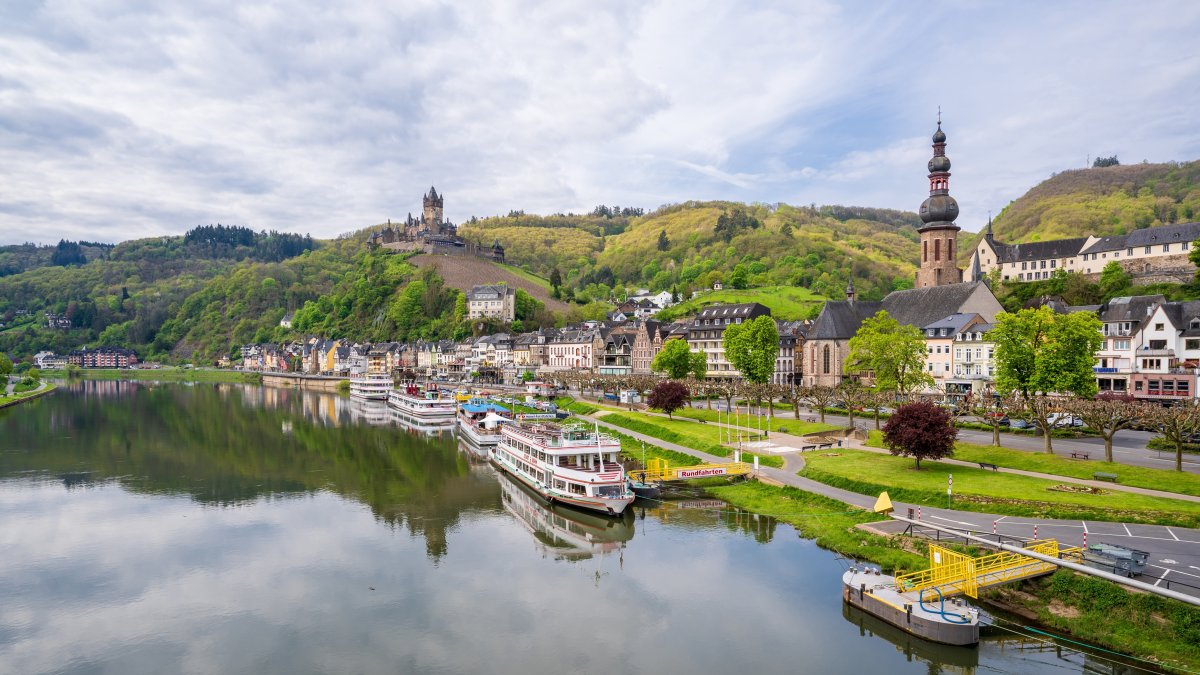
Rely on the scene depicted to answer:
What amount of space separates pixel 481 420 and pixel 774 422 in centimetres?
3022

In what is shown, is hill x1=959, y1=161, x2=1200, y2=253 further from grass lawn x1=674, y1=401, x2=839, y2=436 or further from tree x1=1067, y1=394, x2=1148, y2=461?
tree x1=1067, y1=394, x2=1148, y2=461

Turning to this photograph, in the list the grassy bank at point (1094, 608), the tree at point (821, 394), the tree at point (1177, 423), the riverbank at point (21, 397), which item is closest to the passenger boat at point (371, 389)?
the riverbank at point (21, 397)

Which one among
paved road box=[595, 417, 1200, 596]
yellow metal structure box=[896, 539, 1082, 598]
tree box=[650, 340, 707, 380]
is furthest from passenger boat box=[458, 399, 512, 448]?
yellow metal structure box=[896, 539, 1082, 598]

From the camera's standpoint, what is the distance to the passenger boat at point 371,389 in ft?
378

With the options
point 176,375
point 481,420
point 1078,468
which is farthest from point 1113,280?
point 176,375

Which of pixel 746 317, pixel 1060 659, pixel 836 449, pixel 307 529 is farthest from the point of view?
pixel 746 317

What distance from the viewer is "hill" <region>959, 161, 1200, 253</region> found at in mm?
127625

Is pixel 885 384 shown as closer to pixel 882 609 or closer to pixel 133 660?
pixel 882 609

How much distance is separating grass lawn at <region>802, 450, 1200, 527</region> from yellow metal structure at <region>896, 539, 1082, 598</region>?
501cm

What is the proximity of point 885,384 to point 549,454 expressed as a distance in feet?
102

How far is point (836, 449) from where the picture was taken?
4519 centimetres

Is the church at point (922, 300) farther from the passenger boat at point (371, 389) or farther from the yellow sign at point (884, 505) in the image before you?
the passenger boat at point (371, 389)

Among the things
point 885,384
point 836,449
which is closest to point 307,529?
point 836,449

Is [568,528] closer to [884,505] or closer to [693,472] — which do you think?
[693,472]
